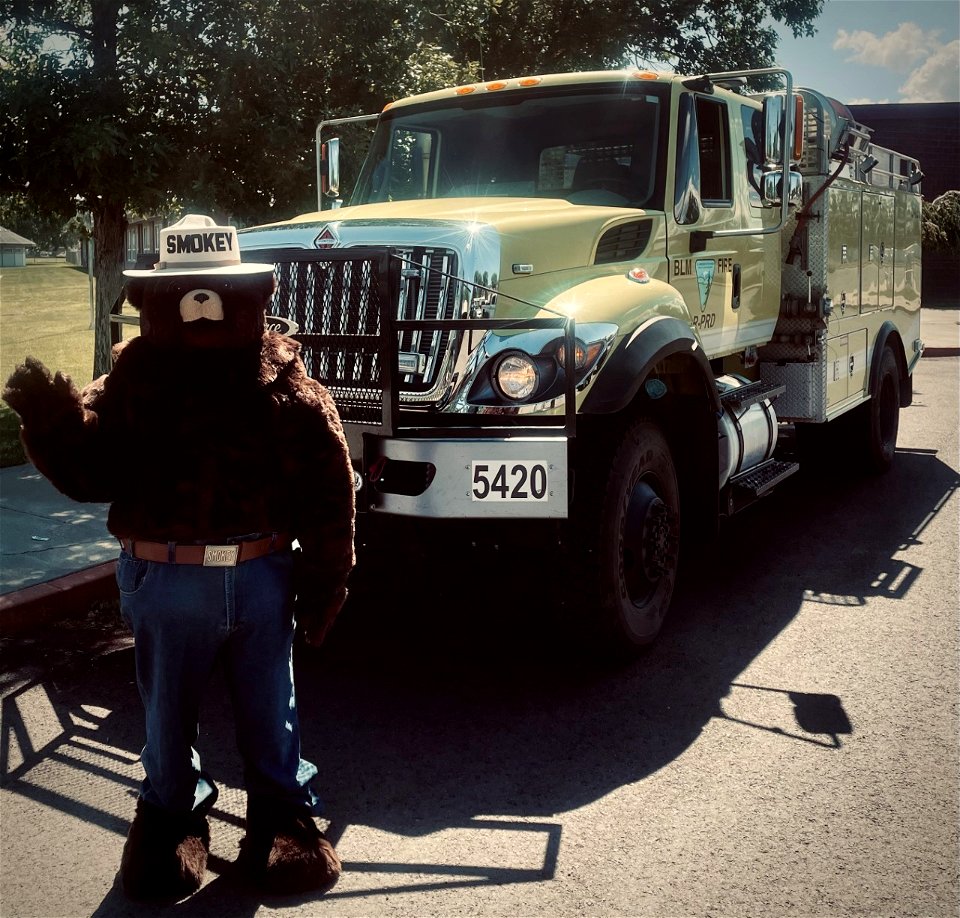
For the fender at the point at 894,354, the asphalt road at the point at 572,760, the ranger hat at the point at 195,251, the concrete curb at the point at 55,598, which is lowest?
the asphalt road at the point at 572,760

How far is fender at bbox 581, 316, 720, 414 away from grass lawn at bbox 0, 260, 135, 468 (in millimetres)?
2112

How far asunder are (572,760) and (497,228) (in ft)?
7.13

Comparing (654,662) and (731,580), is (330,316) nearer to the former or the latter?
(654,662)

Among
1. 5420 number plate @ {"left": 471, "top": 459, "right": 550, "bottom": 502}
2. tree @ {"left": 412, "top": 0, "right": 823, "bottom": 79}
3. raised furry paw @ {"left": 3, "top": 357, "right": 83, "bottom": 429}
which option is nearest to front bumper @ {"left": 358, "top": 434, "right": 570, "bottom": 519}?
5420 number plate @ {"left": 471, "top": 459, "right": 550, "bottom": 502}

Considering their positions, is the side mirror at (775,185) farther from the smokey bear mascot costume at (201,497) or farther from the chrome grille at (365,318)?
the smokey bear mascot costume at (201,497)

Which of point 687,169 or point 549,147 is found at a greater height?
point 549,147

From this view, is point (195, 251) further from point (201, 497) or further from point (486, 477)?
point (486, 477)

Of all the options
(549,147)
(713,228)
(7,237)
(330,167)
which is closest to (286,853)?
(549,147)

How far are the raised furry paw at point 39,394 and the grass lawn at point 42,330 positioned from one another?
4.73 feet

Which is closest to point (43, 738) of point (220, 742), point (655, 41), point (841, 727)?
point (220, 742)

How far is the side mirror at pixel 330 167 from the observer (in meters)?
7.07

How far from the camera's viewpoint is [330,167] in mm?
7090

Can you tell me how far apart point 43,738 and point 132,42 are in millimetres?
7519

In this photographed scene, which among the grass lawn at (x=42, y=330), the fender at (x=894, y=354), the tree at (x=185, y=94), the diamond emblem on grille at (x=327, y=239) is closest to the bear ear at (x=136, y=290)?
the grass lawn at (x=42, y=330)
